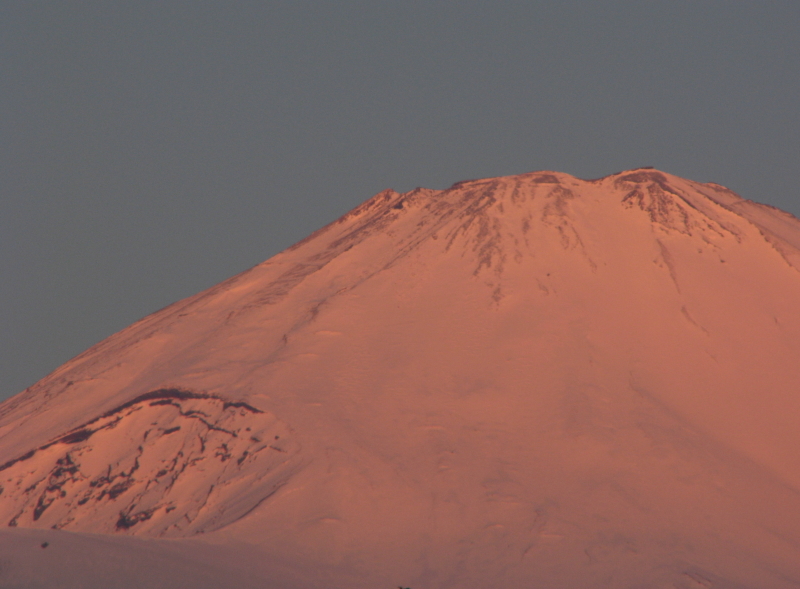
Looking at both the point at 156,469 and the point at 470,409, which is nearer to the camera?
the point at 156,469

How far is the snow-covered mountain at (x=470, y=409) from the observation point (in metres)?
21.8

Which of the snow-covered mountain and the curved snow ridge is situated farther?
the curved snow ridge

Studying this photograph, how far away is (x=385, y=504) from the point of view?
23.1 m

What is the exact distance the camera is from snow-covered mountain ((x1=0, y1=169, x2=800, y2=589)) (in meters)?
21.8

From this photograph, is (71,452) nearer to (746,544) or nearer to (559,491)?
(559,491)

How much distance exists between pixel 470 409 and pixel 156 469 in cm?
898

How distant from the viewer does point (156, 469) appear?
86.0 feet

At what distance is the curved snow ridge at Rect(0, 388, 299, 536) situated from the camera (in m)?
24.3

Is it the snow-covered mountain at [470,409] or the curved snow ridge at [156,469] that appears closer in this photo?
the snow-covered mountain at [470,409]

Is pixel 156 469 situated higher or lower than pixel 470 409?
lower

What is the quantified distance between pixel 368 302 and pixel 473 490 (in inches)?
420

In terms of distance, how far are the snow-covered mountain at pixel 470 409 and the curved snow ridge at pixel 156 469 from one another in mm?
77

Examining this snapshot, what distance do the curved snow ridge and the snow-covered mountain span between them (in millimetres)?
77

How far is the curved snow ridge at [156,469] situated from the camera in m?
24.3
